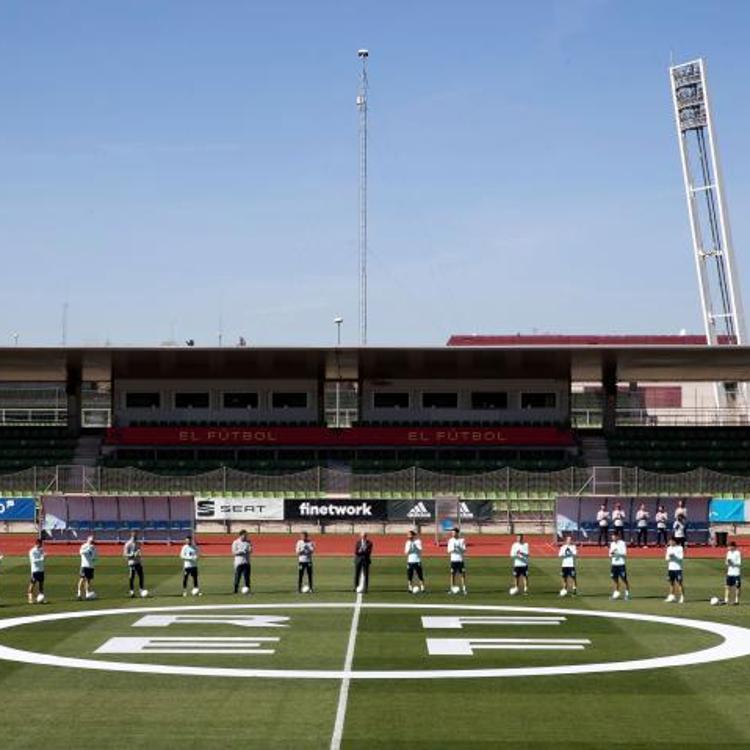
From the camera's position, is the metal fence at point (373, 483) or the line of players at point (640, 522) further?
the metal fence at point (373, 483)

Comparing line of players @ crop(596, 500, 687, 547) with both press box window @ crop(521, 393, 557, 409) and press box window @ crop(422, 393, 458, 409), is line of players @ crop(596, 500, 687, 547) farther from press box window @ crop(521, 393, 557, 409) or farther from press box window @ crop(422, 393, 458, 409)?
A: press box window @ crop(422, 393, 458, 409)

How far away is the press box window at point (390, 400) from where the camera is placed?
68.6 meters

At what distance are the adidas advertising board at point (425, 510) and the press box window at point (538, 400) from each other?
16.7 m

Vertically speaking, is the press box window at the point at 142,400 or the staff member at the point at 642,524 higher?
the press box window at the point at 142,400

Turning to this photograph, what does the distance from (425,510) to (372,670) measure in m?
32.0

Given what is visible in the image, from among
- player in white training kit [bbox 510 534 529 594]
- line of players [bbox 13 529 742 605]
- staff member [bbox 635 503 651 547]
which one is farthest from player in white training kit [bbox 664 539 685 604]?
→ staff member [bbox 635 503 651 547]

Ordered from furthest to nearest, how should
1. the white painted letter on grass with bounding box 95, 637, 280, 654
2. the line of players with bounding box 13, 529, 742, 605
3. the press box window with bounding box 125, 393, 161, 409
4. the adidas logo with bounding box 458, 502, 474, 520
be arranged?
the press box window with bounding box 125, 393, 161, 409, the adidas logo with bounding box 458, 502, 474, 520, the line of players with bounding box 13, 529, 742, 605, the white painted letter on grass with bounding box 95, 637, 280, 654

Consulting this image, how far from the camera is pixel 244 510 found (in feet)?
172

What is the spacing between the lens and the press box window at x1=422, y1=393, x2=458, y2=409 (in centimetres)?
6825

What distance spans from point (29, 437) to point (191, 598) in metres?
39.3

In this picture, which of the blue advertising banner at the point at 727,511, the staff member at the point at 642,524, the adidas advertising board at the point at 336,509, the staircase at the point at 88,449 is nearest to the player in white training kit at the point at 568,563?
the staff member at the point at 642,524

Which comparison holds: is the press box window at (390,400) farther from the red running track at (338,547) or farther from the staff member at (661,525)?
the staff member at (661,525)

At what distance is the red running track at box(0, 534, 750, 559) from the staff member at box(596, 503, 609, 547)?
0.56 metres

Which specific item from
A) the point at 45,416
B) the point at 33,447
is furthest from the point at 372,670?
the point at 45,416
